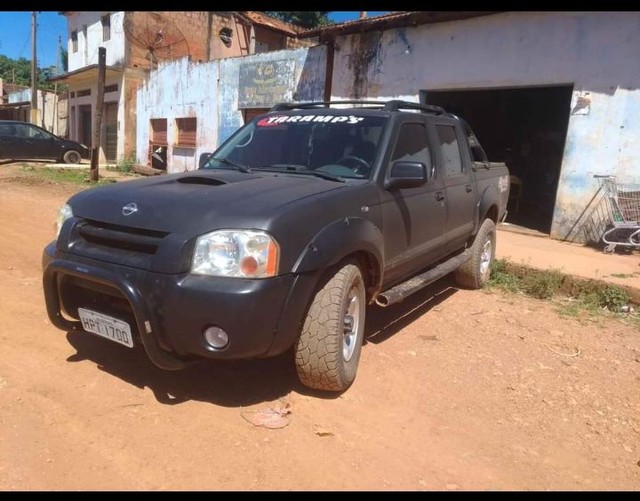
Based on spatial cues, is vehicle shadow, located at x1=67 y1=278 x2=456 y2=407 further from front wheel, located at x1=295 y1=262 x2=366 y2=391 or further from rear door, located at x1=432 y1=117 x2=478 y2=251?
rear door, located at x1=432 y1=117 x2=478 y2=251

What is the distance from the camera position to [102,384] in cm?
312

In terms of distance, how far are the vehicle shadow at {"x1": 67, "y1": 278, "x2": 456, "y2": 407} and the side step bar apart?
724 mm

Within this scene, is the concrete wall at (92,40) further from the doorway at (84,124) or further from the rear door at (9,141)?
the rear door at (9,141)

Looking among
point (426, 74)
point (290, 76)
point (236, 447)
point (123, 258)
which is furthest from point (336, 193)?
point (290, 76)

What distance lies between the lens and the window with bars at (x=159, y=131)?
17.9 m

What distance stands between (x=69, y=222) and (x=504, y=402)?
2.92 metres

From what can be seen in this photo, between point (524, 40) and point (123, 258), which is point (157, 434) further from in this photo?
point (524, 40)

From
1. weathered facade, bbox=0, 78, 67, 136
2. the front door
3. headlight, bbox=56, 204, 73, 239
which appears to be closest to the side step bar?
headlight, bbox=56, 204, 73, 239

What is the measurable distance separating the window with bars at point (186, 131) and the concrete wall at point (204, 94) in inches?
6.3

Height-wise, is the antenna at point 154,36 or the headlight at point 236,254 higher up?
the antenna at point 154,36

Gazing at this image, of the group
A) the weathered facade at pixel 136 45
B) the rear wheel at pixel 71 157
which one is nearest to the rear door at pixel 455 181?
the rear wheel at pixel 71 157

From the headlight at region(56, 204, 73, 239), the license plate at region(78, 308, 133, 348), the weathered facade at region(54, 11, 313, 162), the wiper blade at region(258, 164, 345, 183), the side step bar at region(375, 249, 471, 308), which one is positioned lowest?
the license plate at region(78, 308, 133, 348)

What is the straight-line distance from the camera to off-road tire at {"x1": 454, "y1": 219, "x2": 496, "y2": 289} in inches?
218

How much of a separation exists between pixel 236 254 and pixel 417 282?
187cm
